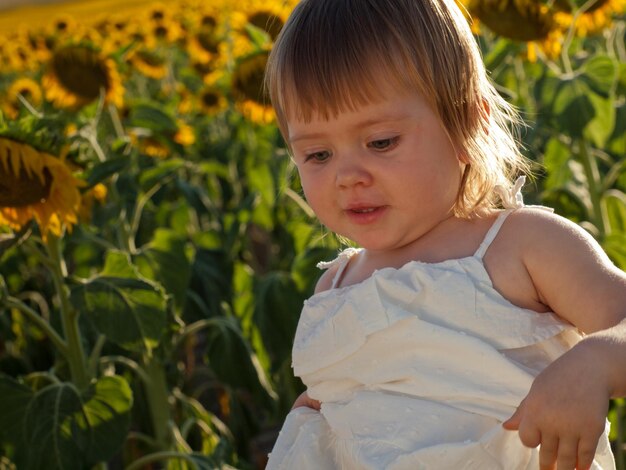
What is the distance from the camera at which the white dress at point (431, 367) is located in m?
1.20

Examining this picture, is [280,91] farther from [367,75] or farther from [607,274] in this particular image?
[607,274]

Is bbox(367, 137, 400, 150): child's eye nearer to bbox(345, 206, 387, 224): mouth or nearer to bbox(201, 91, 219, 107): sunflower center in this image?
bbox(345, 206, 387, 224): mouth

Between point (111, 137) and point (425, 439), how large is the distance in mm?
3752

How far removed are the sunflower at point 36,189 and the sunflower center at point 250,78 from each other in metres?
1.20

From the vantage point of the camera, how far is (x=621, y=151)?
2.81m

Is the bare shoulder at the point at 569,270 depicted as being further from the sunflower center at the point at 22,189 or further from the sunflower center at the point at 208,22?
the sunflower center at the point at 208,22

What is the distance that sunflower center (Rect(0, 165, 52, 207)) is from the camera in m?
1.94

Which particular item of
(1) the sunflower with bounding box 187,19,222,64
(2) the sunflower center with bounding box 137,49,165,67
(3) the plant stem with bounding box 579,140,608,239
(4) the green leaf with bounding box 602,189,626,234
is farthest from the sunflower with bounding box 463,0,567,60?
(2) the sunflower center with bounding box 137,49,165,67

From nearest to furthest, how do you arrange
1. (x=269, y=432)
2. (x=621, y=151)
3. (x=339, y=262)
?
(x=339, y=262)
(x=621, y=151)
(x=269, y=432)

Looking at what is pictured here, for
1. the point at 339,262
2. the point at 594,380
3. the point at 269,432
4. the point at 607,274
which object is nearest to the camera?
the point at 594,380

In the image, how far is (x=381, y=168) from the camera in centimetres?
123

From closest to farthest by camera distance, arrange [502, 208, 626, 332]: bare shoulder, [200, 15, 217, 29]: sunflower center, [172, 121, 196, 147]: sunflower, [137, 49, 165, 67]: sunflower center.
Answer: [502, 208, 626, 332]: bare shoulder → [172, 121, 196, 147]: sunflower → [137, 49, 165, 67]: sunflower center → [200, 15, 217, 29]: sunflower center

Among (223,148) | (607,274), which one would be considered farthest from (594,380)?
(223,148)

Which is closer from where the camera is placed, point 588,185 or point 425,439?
point 425,439
